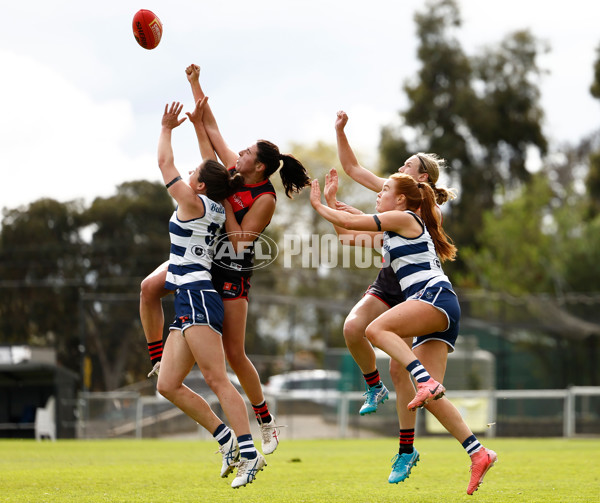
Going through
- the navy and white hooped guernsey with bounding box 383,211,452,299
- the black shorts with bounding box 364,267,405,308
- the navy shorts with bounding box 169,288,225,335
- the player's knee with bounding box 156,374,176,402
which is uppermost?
the navy and white hooped guernsey with bounding box 383,211,452,299

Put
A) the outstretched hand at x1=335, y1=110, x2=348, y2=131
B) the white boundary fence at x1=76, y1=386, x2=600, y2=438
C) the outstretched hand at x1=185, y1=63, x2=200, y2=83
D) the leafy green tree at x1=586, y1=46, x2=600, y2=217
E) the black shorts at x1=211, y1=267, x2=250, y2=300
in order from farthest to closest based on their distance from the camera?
the leafy green tree at x1=586, y1=46, x2=600, y2=217, the white boundary fence at x1=76, y1=386, x2=600, y2=438, the outstretched hand at x1=335, y1=110, x2=348, y2=131, the outstretched hand at x1=185, y1=63, x2=200, y2=83, the black shorts at x1=211, y1=267, x2=250, y2=300

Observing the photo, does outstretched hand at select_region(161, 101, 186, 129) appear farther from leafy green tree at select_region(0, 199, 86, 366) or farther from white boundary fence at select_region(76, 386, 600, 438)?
leafy green tree at select_region(0, 199, 86, 366)

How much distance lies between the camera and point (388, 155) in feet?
126

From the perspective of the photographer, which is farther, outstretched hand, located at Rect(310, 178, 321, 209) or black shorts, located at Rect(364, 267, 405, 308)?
black shorts, located at Rect(364, 267, 405, 308)

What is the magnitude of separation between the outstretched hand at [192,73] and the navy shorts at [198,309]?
178cm

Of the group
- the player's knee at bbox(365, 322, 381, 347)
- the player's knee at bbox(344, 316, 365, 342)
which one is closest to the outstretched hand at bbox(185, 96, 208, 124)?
the player's knee at bbox(344, 316, 365, 342)

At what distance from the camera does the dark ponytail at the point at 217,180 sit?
6098 millimetres

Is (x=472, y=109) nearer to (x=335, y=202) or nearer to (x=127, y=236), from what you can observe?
(x=127, y=236)

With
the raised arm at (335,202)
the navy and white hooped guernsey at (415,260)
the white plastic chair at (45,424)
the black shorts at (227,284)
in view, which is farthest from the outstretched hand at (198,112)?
the white plastic chair at (45,424)

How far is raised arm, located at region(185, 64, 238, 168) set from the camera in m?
Answer: 6.75

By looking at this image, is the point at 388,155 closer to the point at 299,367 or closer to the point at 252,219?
the point at 299,367

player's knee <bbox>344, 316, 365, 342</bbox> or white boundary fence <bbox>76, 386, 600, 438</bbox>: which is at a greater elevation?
player's knee <bbox>344, 316, 365, 342</bbox>

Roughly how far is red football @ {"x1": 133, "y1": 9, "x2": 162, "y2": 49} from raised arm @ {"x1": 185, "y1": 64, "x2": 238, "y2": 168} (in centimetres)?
47

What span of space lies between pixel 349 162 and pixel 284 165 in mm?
689
